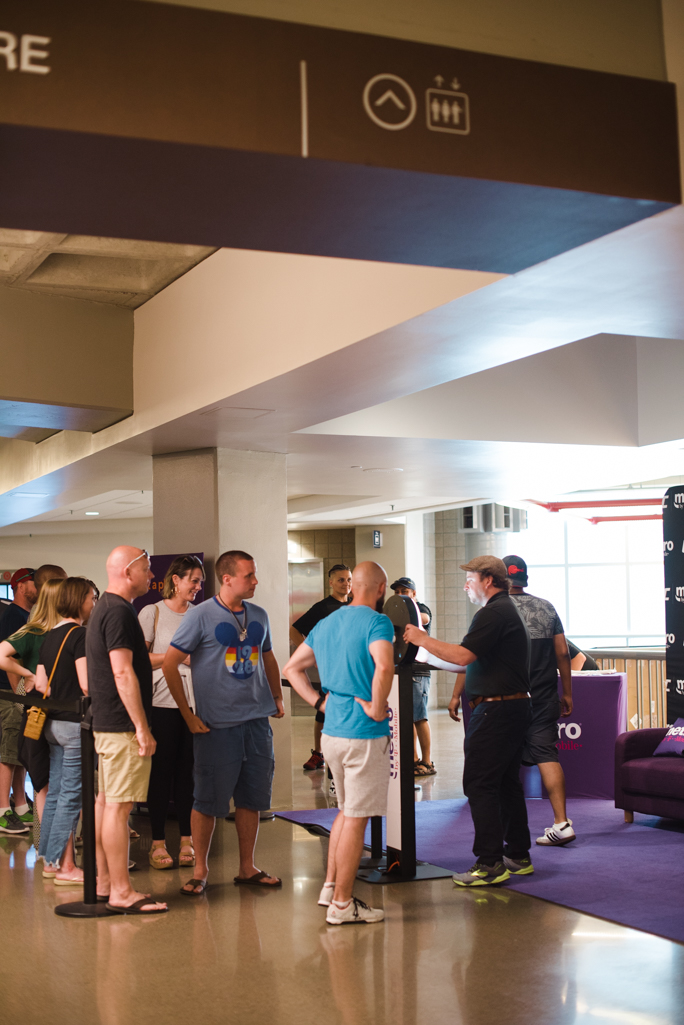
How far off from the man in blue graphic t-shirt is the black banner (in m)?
3.08

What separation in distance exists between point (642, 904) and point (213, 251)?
4.26 metres

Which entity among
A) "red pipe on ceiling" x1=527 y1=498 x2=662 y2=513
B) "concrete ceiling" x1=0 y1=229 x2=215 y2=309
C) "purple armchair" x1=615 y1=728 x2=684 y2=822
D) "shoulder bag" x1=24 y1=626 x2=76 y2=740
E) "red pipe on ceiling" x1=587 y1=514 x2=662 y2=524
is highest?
"concrete ceiling" x1=0 y1=229 x2=215 y2=309

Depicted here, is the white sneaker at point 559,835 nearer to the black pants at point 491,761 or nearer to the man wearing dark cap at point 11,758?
the black pants at point 491,761

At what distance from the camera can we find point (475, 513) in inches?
580

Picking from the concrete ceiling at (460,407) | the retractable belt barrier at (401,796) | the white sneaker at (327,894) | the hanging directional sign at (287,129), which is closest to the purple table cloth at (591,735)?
the concrete ceiling at (460,407)

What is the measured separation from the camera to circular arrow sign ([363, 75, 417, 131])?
2.07m

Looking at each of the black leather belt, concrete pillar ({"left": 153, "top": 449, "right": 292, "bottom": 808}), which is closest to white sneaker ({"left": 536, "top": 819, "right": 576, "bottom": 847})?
the black leather belt

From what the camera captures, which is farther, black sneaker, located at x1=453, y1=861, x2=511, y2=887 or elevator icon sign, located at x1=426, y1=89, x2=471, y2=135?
black sneaker, located at x1=453, y1=861, x2=511, y2=887

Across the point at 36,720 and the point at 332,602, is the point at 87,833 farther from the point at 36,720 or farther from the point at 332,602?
the point at 332,602

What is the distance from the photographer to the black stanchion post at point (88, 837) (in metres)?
4.31


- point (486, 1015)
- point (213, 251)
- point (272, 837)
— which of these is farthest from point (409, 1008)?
point (213, 251)

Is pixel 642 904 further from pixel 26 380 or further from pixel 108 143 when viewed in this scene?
pixel 26 380

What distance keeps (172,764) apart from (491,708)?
201cm

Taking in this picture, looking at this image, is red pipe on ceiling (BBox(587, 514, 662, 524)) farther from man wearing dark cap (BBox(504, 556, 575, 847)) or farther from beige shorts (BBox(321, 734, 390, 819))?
beige shorts (BBox(321, 734, 390, 819))
